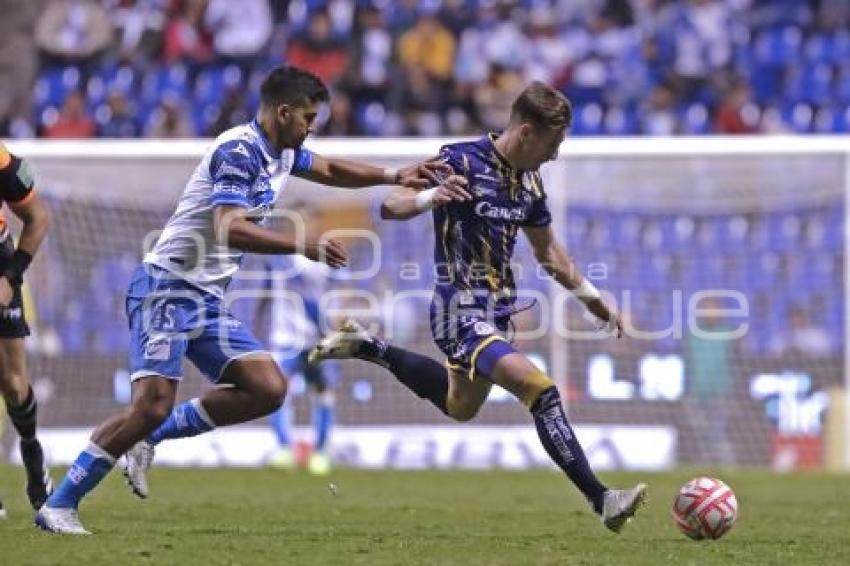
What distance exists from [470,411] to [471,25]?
525 inches

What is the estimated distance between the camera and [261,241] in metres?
8.05

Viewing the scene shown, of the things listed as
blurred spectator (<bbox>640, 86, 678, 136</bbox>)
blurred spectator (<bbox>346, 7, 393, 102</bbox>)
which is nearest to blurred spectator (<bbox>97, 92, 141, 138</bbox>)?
blurred spectator (<bbox>346, 7, 393, 102</bbox>)

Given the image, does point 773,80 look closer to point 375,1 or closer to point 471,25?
point 471,25

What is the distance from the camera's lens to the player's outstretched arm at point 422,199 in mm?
8570

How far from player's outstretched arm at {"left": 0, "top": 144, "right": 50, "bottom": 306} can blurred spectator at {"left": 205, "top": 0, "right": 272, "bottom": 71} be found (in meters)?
13.7

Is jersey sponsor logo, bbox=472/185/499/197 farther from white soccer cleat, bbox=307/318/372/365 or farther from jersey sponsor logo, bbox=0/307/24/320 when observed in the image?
jersey sponsor logo, bbox=0/307/24/320

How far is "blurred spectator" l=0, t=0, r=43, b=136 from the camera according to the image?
22844 millimetres

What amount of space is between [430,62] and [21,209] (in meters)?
13.4

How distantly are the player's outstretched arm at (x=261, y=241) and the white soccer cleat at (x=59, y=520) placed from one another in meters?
1.55

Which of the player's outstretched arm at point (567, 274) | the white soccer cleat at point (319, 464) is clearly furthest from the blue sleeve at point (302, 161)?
the white soccer cleat at point (319, 464)

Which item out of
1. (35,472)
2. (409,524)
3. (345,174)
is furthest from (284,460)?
(345,174)

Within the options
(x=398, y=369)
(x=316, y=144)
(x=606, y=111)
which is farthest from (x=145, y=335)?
(x=606, y=111)

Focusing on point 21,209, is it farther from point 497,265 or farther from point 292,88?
point 497,265

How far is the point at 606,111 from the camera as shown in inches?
841
